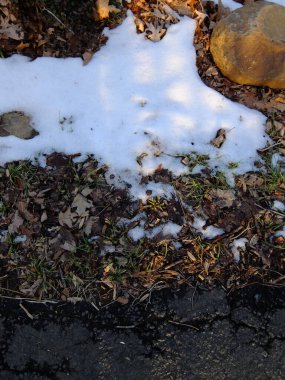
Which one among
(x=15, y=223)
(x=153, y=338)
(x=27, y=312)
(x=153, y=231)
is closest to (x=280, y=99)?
(x=153, y=231)

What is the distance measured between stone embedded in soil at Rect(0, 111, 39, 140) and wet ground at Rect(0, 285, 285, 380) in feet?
3.87

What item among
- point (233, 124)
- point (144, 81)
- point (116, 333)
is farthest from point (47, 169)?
point (233, 124)

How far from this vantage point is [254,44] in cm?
283

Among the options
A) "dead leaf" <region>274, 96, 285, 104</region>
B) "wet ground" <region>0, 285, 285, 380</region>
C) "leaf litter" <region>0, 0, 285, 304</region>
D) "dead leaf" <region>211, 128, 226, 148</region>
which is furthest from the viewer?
"dead leaf" <region>274, 96, 285, 104</region>

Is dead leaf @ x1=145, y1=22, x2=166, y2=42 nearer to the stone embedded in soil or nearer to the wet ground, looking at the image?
the stone embedded in soil

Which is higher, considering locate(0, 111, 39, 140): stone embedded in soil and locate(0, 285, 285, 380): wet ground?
locate(0, 111, 39, 140): stone embedded in soil

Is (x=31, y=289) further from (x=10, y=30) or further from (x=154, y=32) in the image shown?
(x=154, y=32)

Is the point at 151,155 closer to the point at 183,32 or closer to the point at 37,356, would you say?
the point at 183,32

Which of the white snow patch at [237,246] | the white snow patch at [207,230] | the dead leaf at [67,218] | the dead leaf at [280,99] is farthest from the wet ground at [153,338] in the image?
the dead leaf at [280,99]

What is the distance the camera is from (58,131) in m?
2.88

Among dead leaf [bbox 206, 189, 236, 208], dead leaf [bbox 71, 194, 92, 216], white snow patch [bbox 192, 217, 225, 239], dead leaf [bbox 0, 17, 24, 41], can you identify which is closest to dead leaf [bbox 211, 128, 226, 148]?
dead leaf [bbox 206, 189, 236, 208]

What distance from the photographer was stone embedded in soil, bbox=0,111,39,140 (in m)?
2.85

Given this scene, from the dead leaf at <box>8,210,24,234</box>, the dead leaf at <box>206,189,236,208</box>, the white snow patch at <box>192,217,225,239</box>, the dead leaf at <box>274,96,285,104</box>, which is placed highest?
the dead leaf at <box>274,96,285,104</box>

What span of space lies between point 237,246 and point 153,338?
861 millimetres
